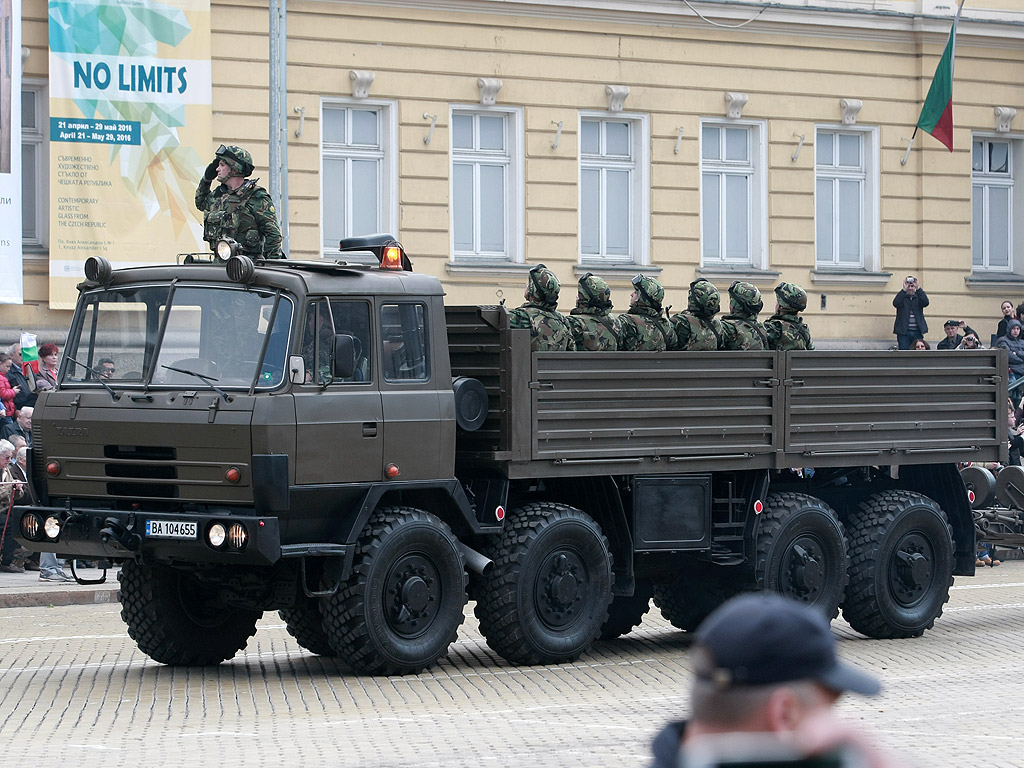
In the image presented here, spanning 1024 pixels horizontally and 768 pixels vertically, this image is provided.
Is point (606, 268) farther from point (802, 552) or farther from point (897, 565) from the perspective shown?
point (802, 552)

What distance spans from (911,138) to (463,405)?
18461 millimetres

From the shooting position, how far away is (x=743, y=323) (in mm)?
13992

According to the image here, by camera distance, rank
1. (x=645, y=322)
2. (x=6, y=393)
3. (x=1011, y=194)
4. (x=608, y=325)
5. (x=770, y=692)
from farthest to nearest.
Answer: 1. (x=1011, y=194)
2. (x=6, y=393)
3. (x=645, y=322)
4. (x=608, y=325)
5. (x=770, y=692)

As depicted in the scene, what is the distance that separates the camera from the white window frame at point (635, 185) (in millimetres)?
26688

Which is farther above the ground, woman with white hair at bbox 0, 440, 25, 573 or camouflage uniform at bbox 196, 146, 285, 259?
camouflage uniform at bbox 196, 146, 285, 259

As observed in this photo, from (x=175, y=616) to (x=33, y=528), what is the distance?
1.09m

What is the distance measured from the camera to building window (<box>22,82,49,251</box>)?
2309 centimetres

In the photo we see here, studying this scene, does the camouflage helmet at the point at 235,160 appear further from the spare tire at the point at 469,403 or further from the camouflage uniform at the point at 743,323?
the camouflage uniform at the point at 743,323

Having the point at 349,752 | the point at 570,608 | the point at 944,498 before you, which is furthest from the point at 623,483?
the point at 349,752

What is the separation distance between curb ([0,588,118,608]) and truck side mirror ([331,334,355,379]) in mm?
6247

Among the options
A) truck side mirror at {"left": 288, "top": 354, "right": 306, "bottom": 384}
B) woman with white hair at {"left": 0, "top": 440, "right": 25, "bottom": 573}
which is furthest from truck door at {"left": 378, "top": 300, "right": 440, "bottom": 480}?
woman with white hair at {"left": 0, "top": 440, "right": 25, "bottom": 573}

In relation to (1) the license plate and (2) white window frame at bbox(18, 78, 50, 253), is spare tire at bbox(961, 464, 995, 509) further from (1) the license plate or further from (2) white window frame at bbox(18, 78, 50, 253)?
(2) white window frame at bbox(18, 78, 50, 253)

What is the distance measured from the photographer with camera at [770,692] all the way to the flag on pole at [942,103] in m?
25.5

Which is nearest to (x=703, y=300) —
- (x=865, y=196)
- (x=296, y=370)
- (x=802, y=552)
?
(x=802, y=552)
